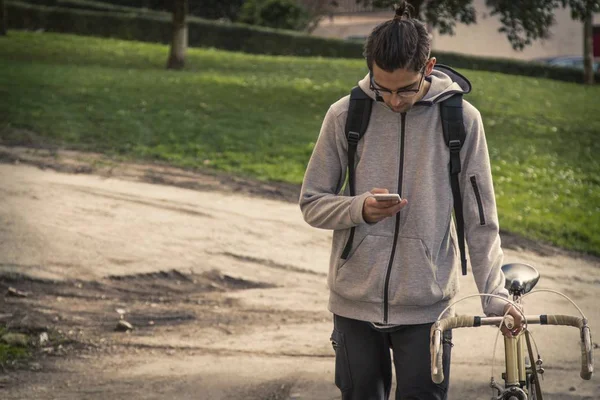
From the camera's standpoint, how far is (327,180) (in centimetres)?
392

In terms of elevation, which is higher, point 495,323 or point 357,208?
point 357,208

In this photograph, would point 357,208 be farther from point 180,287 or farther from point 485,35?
point 485,35

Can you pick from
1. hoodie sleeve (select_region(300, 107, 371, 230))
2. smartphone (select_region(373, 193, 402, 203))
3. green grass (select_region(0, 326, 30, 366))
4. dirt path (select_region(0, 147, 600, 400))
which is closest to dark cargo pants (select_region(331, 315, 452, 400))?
hoodie sleeve (select_region(300, 107, 371, 230))

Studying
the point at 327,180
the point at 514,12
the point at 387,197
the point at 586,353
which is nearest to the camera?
the point at 586,353

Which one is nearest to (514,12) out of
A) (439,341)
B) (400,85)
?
(400,85)

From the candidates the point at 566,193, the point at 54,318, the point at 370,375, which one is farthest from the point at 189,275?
the point at 566,193

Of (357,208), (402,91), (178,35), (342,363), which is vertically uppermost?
(402,91)

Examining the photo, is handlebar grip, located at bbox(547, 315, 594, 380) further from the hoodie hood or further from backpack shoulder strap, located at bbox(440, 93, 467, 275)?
the hoodie hood

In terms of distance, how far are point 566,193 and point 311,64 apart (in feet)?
41.5

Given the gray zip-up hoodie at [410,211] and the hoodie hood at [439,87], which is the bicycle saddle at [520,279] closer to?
the gray zip-up hoodie at [410,211]

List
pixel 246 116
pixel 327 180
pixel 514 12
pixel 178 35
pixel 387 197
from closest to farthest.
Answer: pixel 387 197 → pixel 327 180 → pixel 246 116 → pixel 514 12 → pixel 178 35

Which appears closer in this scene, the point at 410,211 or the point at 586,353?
the point at 586,353

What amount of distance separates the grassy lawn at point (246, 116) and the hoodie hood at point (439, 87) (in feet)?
32.4

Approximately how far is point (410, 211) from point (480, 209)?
0.24 metres
